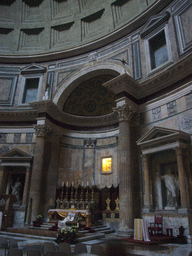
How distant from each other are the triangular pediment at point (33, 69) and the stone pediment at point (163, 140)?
37.7 ft

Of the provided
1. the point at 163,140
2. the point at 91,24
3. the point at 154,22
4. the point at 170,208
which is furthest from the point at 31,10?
the point at 170,208

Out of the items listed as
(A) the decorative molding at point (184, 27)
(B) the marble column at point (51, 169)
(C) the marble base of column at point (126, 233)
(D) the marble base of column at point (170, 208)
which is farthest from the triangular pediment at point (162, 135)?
(B) the marble column at point (51, 169)

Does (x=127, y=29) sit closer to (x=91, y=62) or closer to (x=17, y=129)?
(x=91, y=62)

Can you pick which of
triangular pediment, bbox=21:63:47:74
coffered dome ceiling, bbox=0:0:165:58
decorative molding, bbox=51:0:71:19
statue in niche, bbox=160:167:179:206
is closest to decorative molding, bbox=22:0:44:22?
coffered dome ceiling, bbox=0:0:165:58

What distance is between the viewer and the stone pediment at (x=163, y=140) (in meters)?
9.90

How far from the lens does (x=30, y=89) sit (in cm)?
1908

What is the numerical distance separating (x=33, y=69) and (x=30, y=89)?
67.8 inches

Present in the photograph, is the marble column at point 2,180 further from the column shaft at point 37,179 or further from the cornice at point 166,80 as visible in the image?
the cornice at point 166,80

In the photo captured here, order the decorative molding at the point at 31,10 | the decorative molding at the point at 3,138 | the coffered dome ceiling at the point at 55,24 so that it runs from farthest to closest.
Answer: the decorative molding at the point at 31,10 → the coffered dome ceiling at the point at 55,24 → the decorative molding at the point at 3,138

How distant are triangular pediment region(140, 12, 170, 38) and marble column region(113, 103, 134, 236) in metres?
5.53

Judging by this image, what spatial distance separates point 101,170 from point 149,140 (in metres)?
6.61

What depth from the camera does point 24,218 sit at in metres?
14.5

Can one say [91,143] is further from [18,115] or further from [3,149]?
[3,149]

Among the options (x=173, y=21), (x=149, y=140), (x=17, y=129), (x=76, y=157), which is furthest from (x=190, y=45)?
A: (x=17, y=129)
